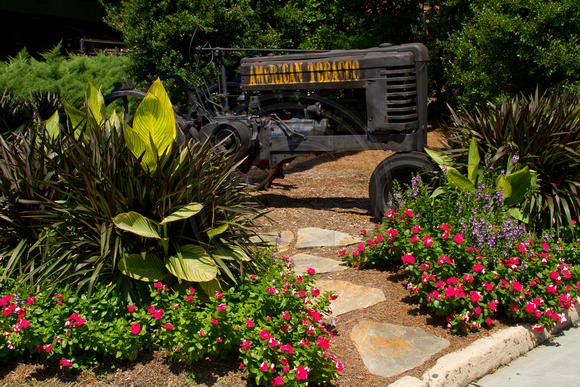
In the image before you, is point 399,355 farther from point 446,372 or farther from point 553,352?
point 553,352

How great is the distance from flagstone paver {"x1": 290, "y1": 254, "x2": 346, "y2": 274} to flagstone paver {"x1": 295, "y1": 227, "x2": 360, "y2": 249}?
0.32 meters

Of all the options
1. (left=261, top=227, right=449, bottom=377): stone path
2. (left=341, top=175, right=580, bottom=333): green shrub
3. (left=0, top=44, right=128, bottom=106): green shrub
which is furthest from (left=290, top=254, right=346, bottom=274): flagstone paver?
(left=0, top=44, right=128, bottom=106): green shrub

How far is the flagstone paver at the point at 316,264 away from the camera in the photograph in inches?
181

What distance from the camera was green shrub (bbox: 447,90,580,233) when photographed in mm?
4449

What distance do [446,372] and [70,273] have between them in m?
2.37

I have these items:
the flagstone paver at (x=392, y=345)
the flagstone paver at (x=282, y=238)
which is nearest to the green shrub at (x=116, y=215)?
the flagstone paver at (x=392, y=345)

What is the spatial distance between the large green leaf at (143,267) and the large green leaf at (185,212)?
0.92ft

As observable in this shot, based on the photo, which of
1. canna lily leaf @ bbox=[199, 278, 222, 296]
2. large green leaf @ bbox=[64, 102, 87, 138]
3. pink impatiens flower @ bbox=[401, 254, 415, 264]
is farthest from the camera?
pink impatiens flower @ bbox=[401, 254, 415, 264]

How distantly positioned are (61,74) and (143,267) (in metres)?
8.86

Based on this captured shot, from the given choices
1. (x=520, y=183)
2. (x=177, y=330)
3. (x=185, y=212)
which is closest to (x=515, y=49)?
(x=520, y=183)

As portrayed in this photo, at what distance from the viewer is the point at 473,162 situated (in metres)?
4.61

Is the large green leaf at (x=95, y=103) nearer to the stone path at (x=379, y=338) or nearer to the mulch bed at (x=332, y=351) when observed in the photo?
the mulch bed at (x=332, y=351)

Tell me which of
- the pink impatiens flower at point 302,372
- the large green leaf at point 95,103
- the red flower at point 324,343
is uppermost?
the large green leaf at point 95,103

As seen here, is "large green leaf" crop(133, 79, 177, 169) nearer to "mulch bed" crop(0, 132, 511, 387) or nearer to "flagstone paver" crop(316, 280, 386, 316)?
"mulch bed" crop(0, 132, 511, 387)
